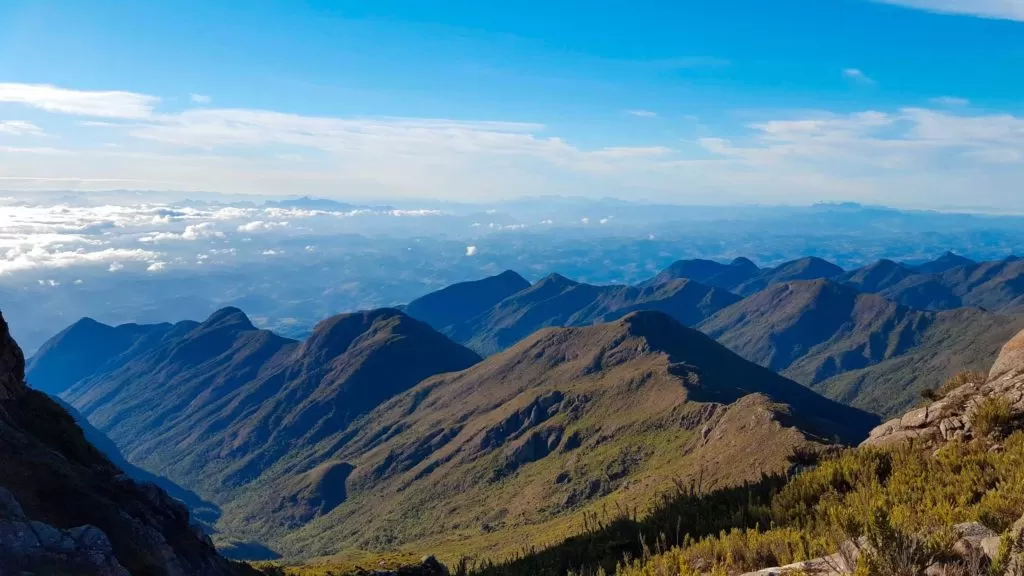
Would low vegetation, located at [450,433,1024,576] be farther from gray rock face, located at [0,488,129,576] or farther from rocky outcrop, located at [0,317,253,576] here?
rocky outcrop, located at [0,317,253,576]

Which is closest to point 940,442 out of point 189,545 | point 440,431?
point 189,545

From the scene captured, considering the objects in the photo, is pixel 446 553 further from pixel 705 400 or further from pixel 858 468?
pixel 858 468

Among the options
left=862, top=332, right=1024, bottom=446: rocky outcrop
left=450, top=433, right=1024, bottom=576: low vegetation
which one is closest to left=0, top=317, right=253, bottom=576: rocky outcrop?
left=450, top=433, right=1024, bottom=576: low vegetation

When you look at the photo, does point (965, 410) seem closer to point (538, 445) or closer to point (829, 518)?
point (829, 518)

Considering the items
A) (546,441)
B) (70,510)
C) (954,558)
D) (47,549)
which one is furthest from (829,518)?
(546,441)

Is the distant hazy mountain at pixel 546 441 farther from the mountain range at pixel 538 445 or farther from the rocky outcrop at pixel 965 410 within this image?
the rocky outcrop at pixel 965 410
